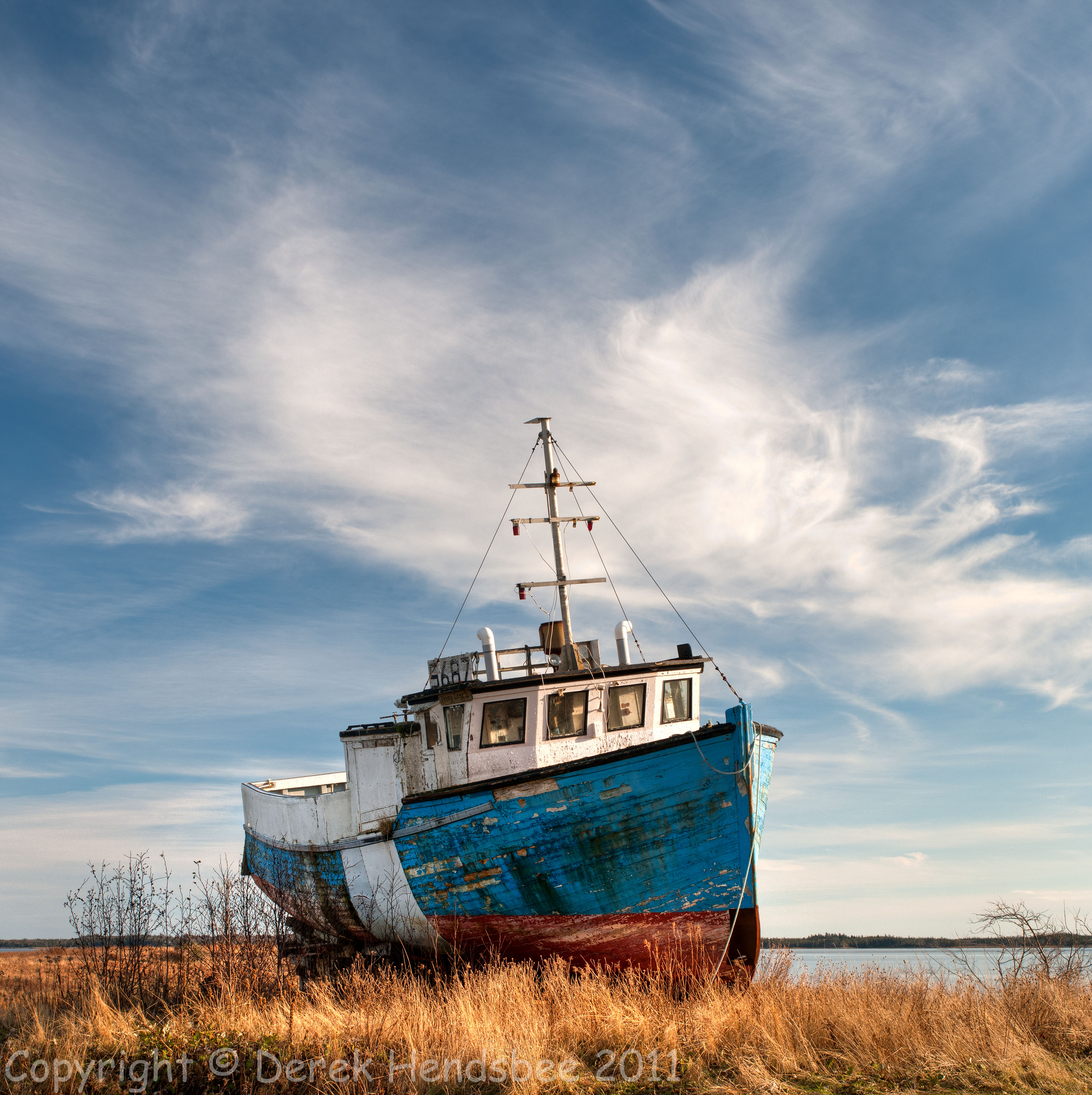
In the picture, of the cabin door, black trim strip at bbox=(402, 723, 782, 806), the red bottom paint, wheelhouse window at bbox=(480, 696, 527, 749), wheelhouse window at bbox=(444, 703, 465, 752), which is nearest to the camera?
black trim strip at bbox=(402, 723, 782, 806)

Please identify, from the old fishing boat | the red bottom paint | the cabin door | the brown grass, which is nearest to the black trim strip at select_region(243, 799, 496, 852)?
the old fishing boat

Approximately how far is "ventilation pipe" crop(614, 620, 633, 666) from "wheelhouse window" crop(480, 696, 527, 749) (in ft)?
7.70

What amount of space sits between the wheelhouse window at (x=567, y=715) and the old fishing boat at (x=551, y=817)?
1.0 inches

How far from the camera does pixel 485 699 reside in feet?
51.5

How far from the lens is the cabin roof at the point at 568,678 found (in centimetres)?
1552

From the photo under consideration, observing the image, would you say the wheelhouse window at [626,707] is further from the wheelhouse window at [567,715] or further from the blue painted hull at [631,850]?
the blue painted hull at [631,850]

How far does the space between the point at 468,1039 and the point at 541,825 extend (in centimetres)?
456

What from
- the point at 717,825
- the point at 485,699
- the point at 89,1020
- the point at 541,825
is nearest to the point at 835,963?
the point at 717,825

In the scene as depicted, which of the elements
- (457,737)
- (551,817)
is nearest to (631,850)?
(551,817)

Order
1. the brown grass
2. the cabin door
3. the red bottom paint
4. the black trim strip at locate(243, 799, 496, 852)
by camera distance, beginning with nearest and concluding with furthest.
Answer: the brown grass, the red bottom paint, the black trim strip at locate(243, 799, 496, 852), the cabin door

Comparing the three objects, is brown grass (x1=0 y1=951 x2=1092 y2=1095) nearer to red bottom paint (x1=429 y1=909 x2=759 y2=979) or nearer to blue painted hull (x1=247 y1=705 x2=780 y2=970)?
red bottom paint (x1=429 y1=909 x2=759 y2=979)

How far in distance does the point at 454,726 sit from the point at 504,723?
41.4 inches

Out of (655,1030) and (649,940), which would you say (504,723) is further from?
(655,1030)

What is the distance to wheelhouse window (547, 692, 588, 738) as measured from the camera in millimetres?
15656
